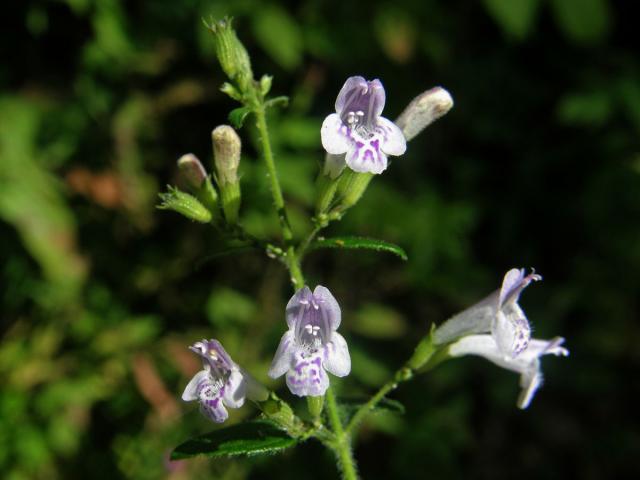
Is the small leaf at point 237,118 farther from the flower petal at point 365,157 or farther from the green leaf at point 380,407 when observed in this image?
the green leaf at point 380,407

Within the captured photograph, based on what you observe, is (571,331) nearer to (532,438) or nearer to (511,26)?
(532,438)

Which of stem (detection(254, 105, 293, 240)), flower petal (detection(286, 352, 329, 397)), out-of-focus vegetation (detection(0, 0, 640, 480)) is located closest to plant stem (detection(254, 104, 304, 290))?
stem (detection(254, 105, 293, 240))

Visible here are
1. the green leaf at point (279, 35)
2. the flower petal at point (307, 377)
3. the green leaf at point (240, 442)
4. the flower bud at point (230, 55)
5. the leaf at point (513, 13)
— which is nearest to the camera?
the flower petal at point (307, 377)

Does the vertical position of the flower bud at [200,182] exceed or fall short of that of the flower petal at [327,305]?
it exceeds it

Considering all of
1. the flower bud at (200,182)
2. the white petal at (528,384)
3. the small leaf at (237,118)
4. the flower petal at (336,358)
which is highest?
the small leaf at (237,118)

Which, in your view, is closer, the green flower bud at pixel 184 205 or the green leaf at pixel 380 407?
the green flower bud at pixel 184 205

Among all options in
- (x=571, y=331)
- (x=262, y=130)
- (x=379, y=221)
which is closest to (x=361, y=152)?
(x=262, y=130)

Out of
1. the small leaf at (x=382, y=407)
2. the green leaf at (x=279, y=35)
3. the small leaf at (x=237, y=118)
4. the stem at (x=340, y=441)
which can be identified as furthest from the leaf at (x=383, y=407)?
the green leaf at (x=279, y=35)
